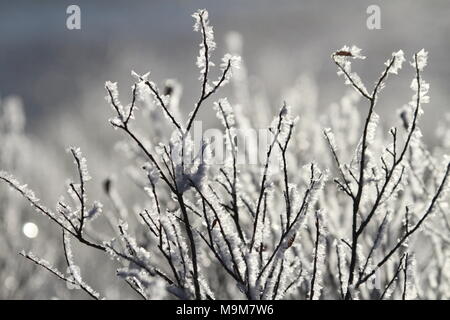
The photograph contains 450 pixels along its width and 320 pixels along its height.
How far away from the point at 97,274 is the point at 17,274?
12.4ft

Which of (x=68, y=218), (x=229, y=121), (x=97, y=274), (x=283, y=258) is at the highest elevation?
(x=97, y=274)

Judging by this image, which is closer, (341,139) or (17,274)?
(341,139)

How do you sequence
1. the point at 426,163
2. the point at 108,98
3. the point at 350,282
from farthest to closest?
the point at 426,163, the point at 350,282, the point at 108,98

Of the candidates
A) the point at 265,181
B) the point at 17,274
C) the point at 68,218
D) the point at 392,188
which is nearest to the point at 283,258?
the point at 265,181

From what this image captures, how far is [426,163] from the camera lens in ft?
9.78

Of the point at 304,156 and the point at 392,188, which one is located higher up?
the point at 304,156

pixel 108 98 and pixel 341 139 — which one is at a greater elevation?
pixel 341 139

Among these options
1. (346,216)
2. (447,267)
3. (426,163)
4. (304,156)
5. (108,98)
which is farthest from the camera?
(304,156)

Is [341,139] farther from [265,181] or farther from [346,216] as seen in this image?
[265,181]

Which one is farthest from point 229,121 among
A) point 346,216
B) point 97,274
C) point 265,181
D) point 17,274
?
point 97,274

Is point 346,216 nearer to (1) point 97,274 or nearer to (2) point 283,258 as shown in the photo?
(2) point 283,258
